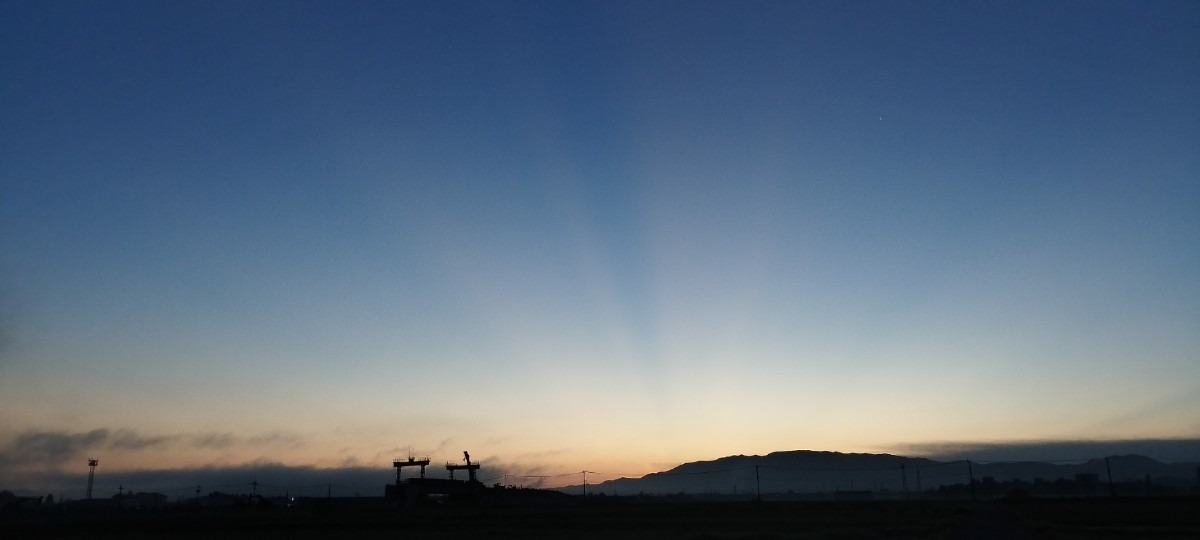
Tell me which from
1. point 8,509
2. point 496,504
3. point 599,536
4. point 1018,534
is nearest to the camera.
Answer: point 1018,534

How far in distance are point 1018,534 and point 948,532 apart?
Result: 113 inches

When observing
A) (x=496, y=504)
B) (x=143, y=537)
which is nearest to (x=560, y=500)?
(x=496, y=504)

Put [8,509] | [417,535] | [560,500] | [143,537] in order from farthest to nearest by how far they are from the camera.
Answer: [560,500], [8,509], [143,537], [417,535]

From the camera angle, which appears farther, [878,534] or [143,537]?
[143,537]

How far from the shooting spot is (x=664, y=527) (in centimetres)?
4509

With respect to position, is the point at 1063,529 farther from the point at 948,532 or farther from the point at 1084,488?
the point at 1084,488

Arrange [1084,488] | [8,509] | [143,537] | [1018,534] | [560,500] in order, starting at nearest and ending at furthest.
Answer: [1018,534]
[143,537]
[8,509]
[560,500]
[1084,488]

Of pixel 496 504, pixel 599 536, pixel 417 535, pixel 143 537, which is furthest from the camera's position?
pixel 496 504

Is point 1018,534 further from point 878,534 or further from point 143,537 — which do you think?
point 143,537

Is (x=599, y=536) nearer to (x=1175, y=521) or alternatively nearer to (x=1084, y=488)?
(x=1175, y=521)

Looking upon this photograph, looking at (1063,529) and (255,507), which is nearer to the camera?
(1063,529)

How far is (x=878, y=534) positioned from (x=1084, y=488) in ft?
360

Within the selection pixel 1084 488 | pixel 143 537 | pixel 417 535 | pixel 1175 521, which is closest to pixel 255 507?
pixel 143 537

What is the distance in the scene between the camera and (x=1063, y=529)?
38.5 m
